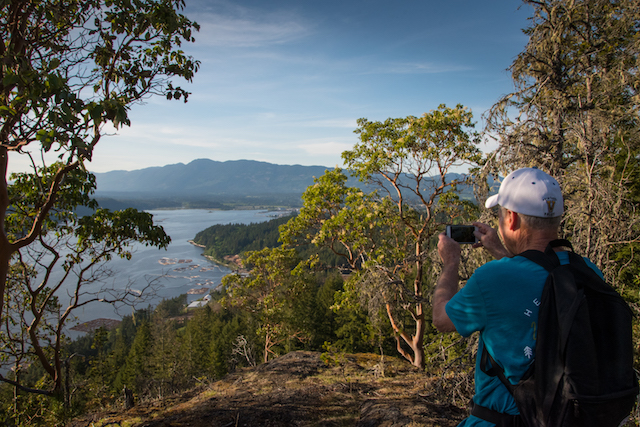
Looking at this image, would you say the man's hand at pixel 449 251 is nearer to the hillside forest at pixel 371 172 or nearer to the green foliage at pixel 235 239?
the hillside forest at pixel 371 172

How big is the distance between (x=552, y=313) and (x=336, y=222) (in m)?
6.87

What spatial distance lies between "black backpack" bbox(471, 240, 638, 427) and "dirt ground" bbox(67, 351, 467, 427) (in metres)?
3.57

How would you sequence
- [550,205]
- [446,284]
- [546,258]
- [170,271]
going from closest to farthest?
[546,258]
[550,205]
[446,284]
[170,271]

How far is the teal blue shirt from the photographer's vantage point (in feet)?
4.25

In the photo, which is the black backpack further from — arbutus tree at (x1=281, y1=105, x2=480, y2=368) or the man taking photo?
arbutus tree at (x1=281, y1=105, x2=480, y2=368)

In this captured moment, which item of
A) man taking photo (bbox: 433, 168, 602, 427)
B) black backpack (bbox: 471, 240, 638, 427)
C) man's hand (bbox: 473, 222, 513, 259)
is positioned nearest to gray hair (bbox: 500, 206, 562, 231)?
man taking photo (bbox: 433, 168, 602, 427)

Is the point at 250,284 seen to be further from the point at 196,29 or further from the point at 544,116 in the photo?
the point at 544,116

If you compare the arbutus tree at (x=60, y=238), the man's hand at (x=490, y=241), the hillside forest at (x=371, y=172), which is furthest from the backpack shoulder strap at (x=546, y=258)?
the arbutus tree at (x=60, y=238)

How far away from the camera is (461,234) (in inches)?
75.1

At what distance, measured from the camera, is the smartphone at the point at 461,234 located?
189cm

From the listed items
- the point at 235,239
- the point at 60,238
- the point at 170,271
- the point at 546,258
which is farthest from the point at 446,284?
the point at 235,239

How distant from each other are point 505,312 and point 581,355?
26cm

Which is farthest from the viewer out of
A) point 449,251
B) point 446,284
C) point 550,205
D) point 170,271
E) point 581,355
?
point 170,271

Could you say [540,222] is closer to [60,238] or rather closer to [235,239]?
[60,238]
